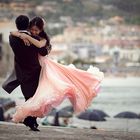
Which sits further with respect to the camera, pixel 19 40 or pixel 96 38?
pixel 96 38

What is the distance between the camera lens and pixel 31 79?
16.8 feet

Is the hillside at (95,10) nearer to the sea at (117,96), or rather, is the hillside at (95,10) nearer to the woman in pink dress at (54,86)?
the sea at (117,96)

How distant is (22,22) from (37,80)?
1.49 feet

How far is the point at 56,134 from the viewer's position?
5117 mm

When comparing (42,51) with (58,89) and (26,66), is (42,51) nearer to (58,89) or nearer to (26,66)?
(26,66)

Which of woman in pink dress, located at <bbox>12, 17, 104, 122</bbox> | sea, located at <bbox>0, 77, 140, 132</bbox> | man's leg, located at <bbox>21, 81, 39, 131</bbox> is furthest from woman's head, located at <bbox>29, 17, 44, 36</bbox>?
sea, located at <bbox>0, 77, 140, 132</bbox>

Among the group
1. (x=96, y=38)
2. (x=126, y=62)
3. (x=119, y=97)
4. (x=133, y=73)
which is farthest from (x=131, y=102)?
(x=96, y=38)

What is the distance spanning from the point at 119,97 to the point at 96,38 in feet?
139

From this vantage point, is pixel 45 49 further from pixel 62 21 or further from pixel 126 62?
pixel 62 21

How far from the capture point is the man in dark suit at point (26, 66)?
5094mm

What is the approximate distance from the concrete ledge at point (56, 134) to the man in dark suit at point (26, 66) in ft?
0.50

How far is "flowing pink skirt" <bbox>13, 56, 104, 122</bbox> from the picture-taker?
5.02m

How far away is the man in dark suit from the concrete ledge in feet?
0.50

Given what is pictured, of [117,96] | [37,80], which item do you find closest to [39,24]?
[37,80]
